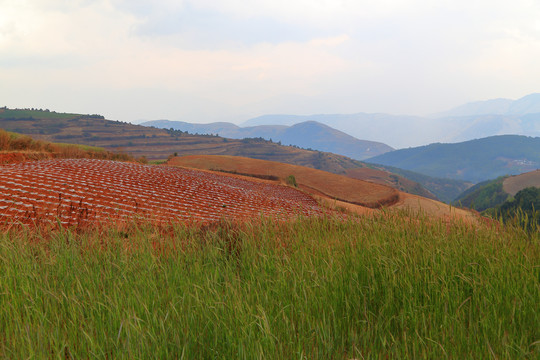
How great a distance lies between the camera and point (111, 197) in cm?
894

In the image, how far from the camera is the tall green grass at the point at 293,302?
8.02ft

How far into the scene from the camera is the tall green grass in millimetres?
2445

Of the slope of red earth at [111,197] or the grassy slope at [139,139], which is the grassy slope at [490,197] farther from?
the slope of red earth at [111,197]

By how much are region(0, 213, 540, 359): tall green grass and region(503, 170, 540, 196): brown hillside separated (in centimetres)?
11955

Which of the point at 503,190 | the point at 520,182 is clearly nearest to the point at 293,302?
the point at 503,190

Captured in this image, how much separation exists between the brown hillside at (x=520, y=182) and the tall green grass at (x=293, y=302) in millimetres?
119550

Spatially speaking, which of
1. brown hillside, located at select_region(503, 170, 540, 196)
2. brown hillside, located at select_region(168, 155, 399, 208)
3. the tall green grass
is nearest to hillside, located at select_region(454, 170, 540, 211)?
brown hillside, located at select_region(503, 170, 540, 196)

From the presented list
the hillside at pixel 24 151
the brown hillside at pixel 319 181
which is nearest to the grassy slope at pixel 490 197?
the brown hillside at pixel 319 181

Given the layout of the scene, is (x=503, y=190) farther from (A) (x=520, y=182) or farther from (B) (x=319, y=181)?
(B) (x=319, y=181)

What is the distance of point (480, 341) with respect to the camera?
8.53 ft

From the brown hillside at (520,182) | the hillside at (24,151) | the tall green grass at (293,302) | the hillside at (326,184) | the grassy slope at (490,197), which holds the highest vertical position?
the hillside at (24,151)

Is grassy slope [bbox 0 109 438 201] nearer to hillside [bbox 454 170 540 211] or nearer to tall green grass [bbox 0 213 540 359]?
hillside [bbox 454 170 540 211]

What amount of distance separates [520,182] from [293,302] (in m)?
134

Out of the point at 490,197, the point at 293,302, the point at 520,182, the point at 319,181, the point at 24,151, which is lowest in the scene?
the point at 490,197
